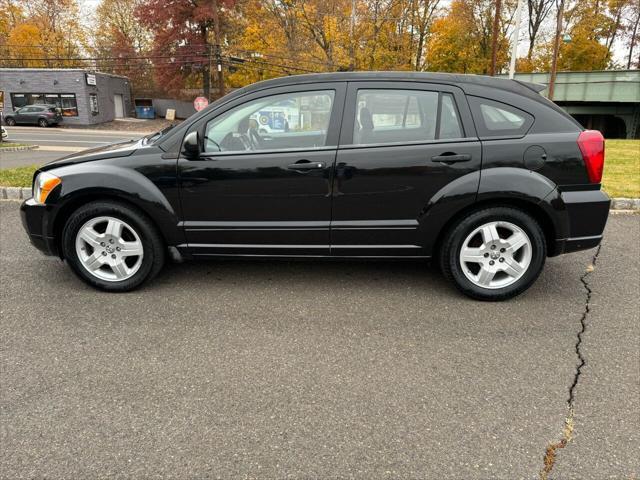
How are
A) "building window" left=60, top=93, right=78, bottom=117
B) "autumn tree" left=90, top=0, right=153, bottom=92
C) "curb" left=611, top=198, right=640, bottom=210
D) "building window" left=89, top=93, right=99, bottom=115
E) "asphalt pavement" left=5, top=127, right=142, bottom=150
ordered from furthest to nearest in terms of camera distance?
1. "autumn tree" left=90, top=0, right=153, bottom=92
2. "building window" left=89, top=93, right=99, bottom=115
3. "building window" left=60, top=93, right=78, bottom=117
4. "asphalt pavement" left=5, top=127, right=142, bottom=150
5. "curb" left=611, top=198, right=640, bottom=210

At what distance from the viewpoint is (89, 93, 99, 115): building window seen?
3687 centimetres

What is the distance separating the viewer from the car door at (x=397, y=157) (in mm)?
3531

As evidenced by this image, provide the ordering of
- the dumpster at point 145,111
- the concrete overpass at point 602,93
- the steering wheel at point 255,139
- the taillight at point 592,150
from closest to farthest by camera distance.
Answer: the taillight at point 592,150 < the steering wheel at point 255,139 < the concrete overpass at point 602,93 < the dumpster at point 145,111

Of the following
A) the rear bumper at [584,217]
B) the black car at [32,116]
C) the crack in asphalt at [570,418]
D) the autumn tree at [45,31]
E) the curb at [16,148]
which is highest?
the autumn tree at [45,31]

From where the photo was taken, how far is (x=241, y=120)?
371 centimetres

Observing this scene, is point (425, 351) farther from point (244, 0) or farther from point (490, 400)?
point (244, 0)

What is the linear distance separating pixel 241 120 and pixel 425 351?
2245 mm

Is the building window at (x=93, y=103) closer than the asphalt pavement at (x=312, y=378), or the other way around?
the asphalt pavement at (x=312, y=378)

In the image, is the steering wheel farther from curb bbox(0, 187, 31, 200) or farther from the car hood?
curb bbox(0, 187, 31, 200)

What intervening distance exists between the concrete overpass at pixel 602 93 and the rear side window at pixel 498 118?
3217cm

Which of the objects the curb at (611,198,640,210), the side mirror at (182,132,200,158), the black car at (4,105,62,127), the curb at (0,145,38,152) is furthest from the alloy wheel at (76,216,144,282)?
the black car at (4,105,62,127)

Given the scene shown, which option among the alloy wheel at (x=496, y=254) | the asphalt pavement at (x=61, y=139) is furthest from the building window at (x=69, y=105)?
the alloy wheel at (x=496, y=254)

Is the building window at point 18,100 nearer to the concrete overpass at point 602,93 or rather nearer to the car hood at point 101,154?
the concrete overpass at point 602,93

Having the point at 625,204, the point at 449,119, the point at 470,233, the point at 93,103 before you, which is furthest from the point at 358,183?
the point at 93,103
